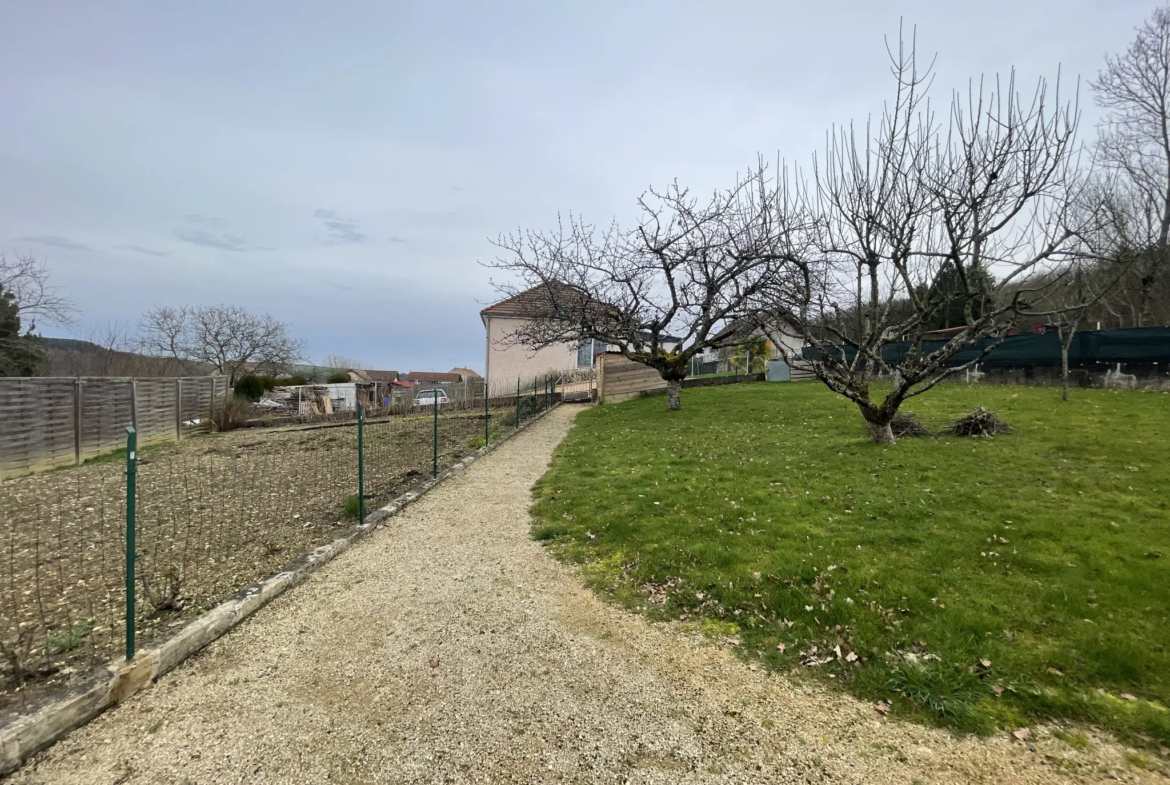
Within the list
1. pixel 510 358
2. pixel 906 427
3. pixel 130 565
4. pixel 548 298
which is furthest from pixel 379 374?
pixel 130 565

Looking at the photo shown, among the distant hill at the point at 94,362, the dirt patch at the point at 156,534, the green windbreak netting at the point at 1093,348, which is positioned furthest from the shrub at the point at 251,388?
the green windbreak netting at the point at 1093,348

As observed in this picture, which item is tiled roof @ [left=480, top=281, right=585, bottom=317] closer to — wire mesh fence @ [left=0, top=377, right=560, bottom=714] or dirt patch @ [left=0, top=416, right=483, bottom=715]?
wire mesh fence @ [left=0, top=377, right=560, bottom=714]

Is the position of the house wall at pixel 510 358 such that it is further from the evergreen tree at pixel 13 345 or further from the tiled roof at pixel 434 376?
the tiled roof at pixel 434 376

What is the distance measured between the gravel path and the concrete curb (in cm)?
7

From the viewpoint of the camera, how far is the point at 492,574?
14.9 feet

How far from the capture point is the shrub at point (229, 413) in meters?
17.6

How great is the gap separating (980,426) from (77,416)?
18048 mm

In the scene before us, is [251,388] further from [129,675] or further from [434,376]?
[434,376]

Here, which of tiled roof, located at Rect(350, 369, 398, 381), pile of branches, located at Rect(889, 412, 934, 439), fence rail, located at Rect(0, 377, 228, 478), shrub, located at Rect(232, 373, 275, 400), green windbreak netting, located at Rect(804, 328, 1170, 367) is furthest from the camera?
tiled roof, located at Rect(350, 369, 398, 381)

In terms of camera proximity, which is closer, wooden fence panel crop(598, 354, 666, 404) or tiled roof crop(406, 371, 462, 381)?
wooden fence panel crop(598, 354, 666, 404)

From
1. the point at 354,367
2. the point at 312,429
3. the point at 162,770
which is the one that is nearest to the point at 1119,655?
the point at 162,770

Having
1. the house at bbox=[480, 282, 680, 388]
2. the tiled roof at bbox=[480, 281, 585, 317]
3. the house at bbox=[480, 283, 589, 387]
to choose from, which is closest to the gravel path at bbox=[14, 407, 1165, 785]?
the tiled roof at bbox=[480, 281, 585, 317]

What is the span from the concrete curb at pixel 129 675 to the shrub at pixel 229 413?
1610cm

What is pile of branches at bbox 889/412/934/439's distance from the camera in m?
8.98
